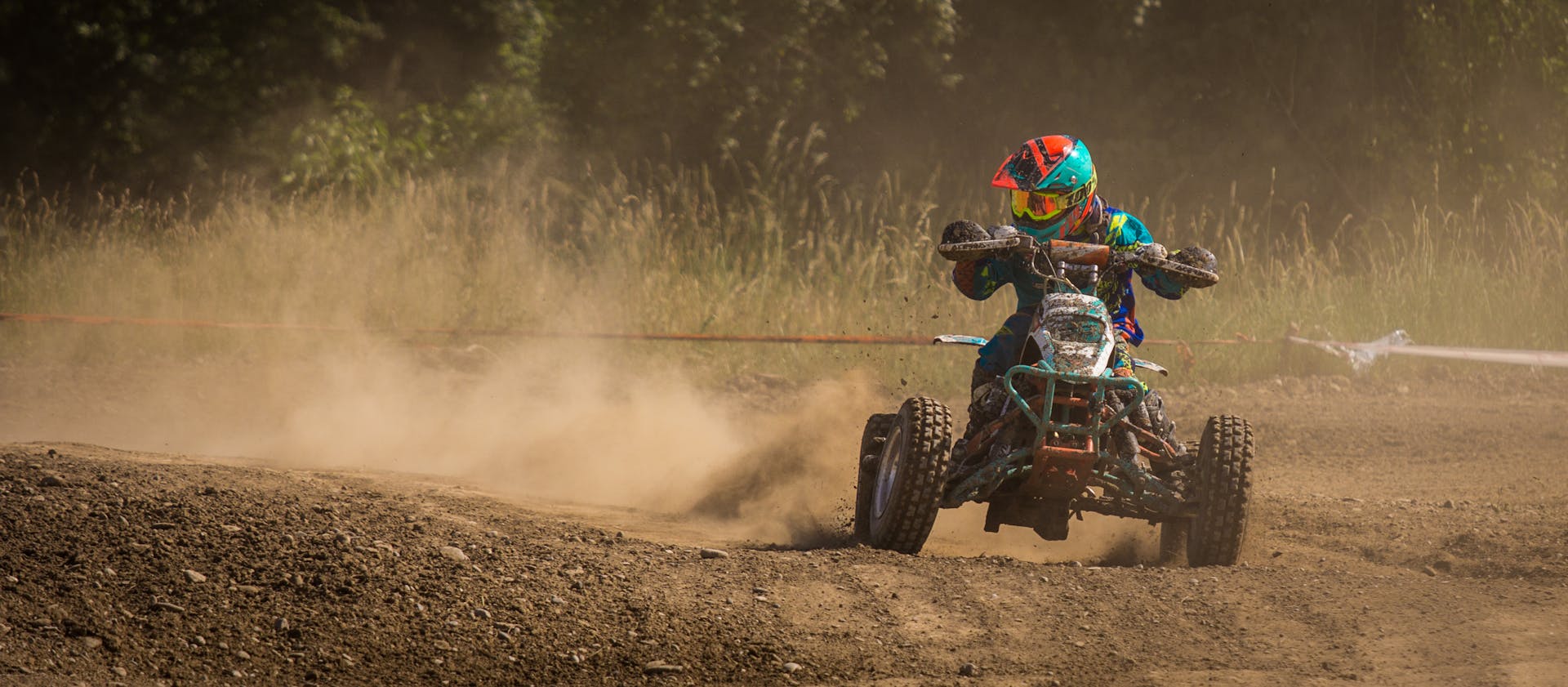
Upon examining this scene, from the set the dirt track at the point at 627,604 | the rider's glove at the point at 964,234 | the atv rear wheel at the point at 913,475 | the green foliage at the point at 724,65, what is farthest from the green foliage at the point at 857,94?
the atv rear wheel at the point at 913,475

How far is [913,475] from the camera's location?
6156 millimetres

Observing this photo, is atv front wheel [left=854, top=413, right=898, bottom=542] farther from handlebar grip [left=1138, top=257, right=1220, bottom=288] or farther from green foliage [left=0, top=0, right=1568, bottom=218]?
green foliage [left=0, top=0, right=1568, bottom=218]

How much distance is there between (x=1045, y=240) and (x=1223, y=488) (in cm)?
143

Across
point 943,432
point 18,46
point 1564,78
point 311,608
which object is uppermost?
point 1564,78

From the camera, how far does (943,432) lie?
619 centimetres

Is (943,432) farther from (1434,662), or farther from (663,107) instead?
(663,107)

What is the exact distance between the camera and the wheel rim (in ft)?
21.2

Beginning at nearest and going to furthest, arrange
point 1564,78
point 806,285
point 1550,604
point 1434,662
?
point 1434,662 < point 1550,604 < point 806,285 < point 1564,78

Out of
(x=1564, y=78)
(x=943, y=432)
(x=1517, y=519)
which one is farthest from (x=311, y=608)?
(x=1564, y=78)

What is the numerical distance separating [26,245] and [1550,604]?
43.5 ft

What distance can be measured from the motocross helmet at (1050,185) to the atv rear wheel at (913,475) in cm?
118

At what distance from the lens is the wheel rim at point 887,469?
648 centimetres

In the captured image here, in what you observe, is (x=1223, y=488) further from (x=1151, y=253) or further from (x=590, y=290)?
(x=590, y=290)

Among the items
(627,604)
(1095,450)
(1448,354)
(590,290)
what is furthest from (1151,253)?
(590,290)
